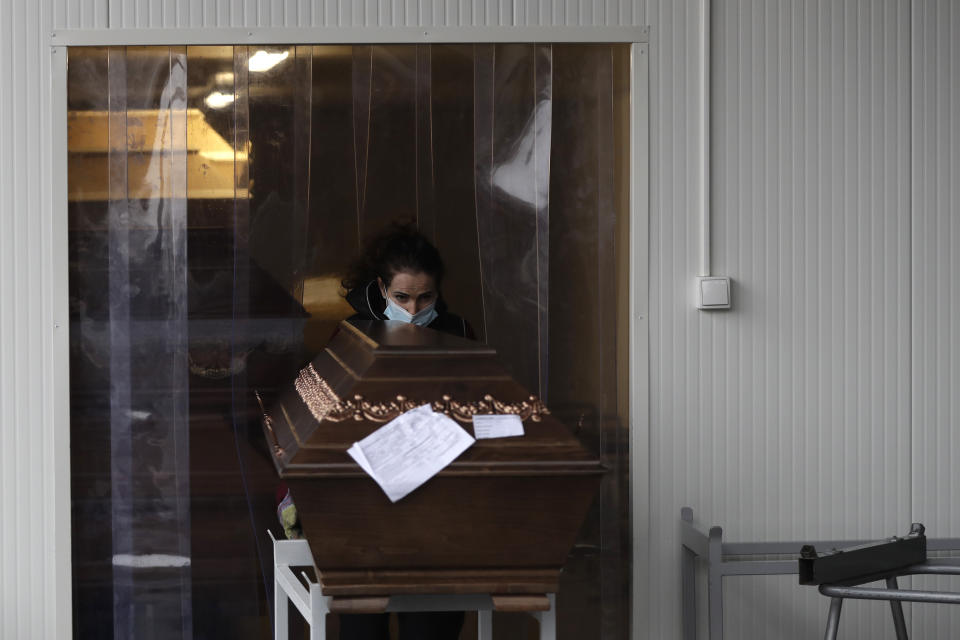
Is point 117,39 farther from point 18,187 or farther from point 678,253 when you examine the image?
point 678,253

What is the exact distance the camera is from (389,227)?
291 cm

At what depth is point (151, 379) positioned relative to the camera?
2.92 meters

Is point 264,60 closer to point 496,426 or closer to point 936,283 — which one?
point 496,426

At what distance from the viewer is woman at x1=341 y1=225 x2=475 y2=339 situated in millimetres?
2826

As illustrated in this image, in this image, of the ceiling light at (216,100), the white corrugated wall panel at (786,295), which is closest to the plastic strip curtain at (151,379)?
the ceiling light at (216,100)

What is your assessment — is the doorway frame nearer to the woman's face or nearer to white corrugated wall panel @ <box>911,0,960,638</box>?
the woman's face

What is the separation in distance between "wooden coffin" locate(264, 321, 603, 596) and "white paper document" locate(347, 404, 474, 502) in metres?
0.02

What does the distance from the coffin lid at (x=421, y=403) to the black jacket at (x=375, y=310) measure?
546 mm

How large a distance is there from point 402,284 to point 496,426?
3.19ft

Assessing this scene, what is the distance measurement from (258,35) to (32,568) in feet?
5.76

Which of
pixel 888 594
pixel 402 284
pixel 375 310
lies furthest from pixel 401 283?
pixel 888 594

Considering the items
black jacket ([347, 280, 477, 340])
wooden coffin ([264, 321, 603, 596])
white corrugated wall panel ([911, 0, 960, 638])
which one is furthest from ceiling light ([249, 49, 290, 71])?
white corrugated wall panel ([911, 0, 960, 638])

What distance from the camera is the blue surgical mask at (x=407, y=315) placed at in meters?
2.80

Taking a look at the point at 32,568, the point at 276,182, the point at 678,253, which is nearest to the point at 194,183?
the point at 276,182
